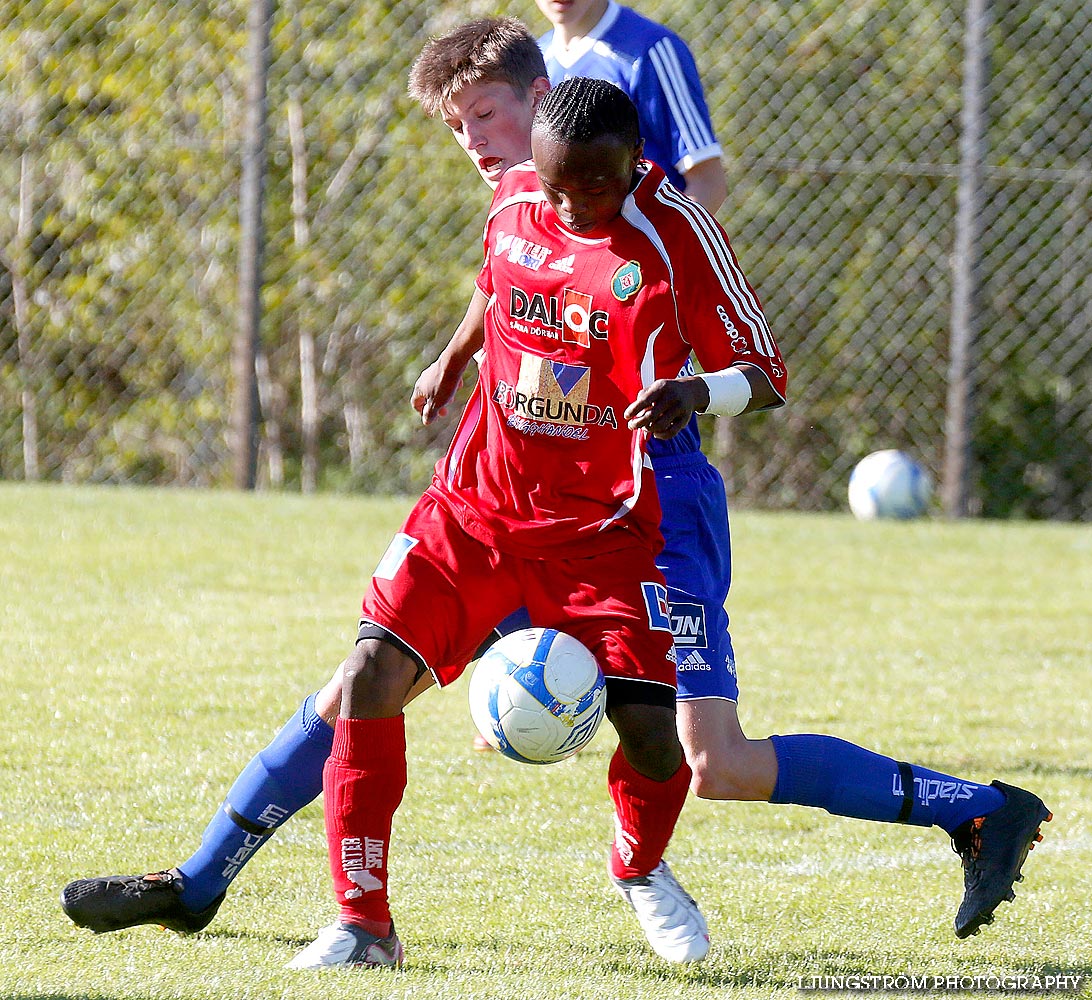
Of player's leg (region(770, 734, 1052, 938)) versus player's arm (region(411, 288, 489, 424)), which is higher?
player's arm (region(411, 288, 489, 424))

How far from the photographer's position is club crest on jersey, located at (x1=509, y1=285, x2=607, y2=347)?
2988 mm


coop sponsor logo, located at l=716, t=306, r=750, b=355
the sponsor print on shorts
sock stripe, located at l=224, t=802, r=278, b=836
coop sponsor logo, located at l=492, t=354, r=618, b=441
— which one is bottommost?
sock stripe, located at l=224, t=802, r=278, b=836

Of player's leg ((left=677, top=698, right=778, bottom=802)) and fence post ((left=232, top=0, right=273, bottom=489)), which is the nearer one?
player's leg ((left=677, top=698, right=778, bottom=802))

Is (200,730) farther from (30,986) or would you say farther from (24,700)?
(30,986)

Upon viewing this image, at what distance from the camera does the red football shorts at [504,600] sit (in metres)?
2.91

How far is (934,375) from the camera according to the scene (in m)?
9.27

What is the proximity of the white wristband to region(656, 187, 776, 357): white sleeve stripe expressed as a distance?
9 centimetres

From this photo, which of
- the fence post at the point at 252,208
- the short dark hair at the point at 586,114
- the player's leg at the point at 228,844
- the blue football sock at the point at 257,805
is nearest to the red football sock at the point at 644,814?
the player's leg at the point at 228,844

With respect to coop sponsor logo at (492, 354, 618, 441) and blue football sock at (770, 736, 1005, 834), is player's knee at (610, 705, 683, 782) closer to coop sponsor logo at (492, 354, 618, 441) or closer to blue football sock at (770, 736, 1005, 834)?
blue football sock at (770, 736, 1005, 834)

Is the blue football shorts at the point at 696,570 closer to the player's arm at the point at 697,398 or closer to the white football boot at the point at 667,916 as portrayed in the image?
the white football boot at the point at 667,916

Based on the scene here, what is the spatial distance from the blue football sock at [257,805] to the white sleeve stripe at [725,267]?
113 cm

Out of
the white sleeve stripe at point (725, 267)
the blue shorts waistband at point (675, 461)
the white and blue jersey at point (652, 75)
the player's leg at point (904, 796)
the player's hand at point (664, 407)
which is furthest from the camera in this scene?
the white and blue jersey at point (652, 75)

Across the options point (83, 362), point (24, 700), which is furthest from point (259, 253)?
point (24, 700)

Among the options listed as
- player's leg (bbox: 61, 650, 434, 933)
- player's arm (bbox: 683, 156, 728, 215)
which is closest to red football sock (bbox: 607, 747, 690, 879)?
player's leg (bbox: 61, 650, 434, 933)
